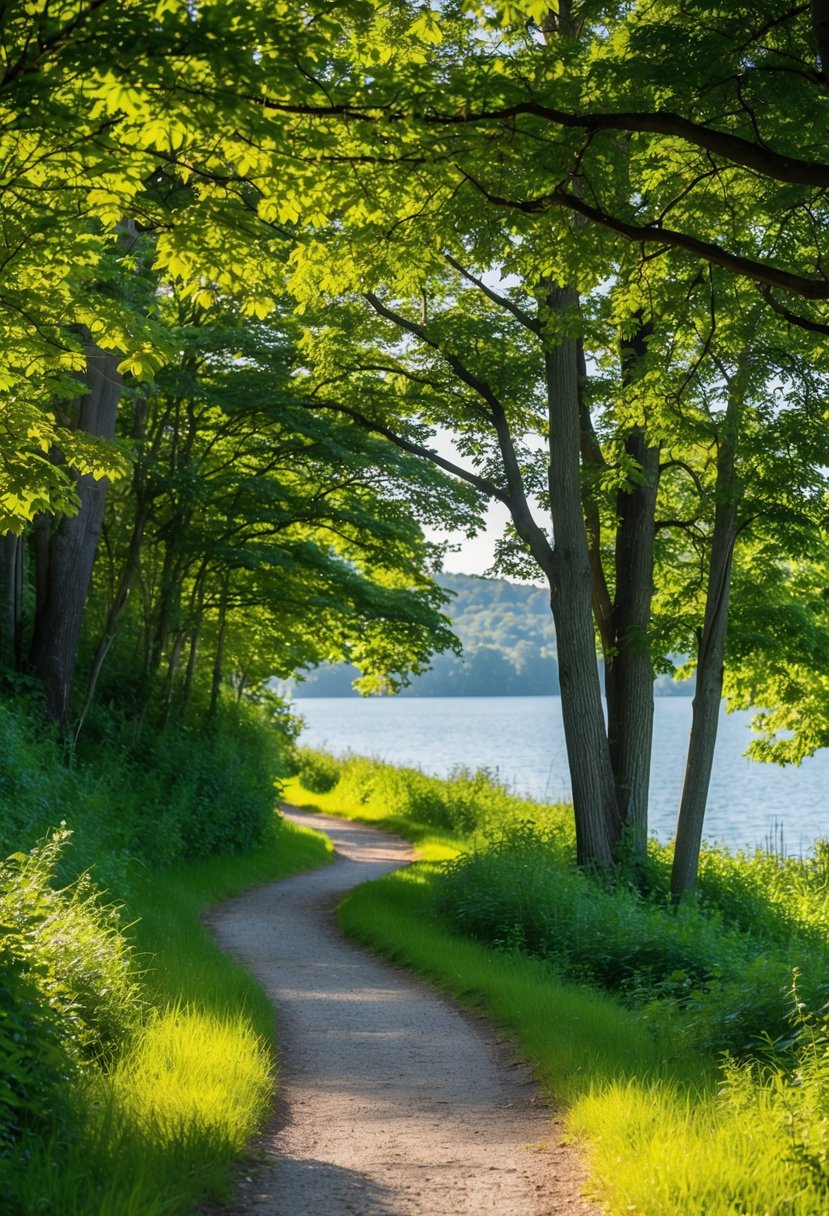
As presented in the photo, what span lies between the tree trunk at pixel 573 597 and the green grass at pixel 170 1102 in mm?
5922

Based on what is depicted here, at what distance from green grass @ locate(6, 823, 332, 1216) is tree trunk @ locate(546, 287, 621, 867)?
5.92 meters

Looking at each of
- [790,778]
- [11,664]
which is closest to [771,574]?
[11,664]

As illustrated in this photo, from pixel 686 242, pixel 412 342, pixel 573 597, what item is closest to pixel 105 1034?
pixel 686 242

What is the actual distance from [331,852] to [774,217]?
15.8m

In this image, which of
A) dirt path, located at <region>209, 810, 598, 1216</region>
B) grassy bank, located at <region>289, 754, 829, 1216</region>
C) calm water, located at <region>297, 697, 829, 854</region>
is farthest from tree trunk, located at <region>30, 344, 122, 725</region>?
calm water, located at <region>297, 697, 829, 854</region>

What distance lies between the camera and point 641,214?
9.34m

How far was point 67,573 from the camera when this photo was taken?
47.6 feet

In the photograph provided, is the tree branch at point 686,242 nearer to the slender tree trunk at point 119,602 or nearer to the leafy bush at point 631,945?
the leafy bush at point 631,945

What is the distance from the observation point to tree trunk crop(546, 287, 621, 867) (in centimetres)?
1356

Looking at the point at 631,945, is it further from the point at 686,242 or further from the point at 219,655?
the point at 219,655

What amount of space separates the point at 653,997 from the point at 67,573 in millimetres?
9328

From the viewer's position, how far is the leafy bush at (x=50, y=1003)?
456 cm

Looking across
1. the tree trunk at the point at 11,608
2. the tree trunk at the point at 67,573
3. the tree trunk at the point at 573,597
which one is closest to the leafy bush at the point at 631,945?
the tree trunk at the point at 573,597

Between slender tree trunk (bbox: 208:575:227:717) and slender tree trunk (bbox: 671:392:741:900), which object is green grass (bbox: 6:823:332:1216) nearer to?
slender tree trunk (bbox: 671:392:741:900)
